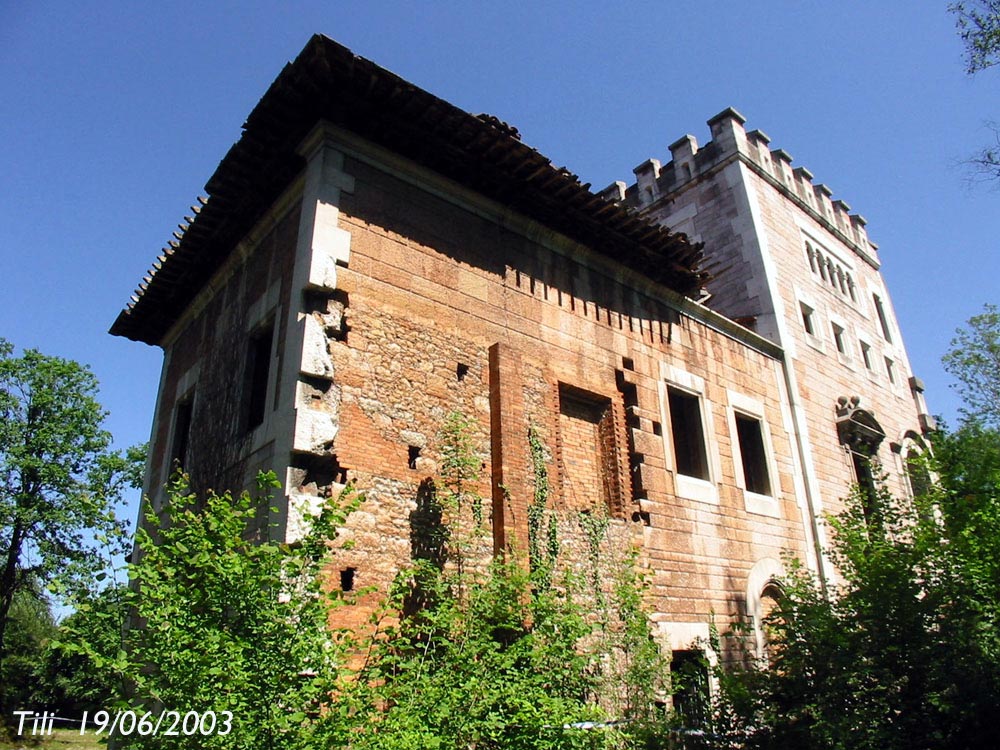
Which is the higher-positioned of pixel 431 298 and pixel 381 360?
pixel 431 298

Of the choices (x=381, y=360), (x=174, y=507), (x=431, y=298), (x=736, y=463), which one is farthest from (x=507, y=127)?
(x=736, y=463)

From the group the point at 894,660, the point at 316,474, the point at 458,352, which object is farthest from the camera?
the point at 458,352

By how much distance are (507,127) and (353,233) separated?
242 centimetres

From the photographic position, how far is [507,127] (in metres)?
8.36

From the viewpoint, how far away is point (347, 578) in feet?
20.5

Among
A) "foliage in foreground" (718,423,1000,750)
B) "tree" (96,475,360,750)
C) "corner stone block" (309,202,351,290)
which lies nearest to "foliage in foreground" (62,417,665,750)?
"tree" (96,475,360,750)

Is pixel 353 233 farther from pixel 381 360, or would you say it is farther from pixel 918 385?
pixel 918 385

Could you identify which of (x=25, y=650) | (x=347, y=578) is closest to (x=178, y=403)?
(x=347, y=578)

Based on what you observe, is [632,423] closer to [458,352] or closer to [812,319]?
[458,352]

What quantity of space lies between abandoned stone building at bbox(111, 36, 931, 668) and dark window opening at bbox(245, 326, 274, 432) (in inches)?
0.8

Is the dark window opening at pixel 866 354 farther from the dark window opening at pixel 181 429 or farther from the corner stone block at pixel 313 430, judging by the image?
the dark window opening at pixel 181 429

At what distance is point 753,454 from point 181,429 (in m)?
9.70

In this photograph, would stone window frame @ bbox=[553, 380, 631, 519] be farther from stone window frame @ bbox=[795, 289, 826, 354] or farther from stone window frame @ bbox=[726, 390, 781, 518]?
stone window frame @ bbox=[795, 289, 826, 354]

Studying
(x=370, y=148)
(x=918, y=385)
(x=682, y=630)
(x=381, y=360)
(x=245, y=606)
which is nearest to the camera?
(x=245, y=606)
